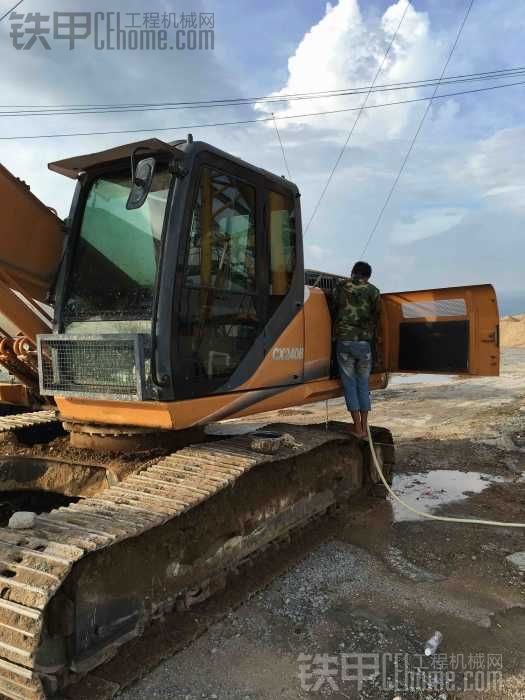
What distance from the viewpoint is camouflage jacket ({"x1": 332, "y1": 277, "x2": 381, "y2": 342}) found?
5156 millimetres

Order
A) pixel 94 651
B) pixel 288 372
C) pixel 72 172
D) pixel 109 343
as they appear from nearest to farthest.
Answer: pixel 94 651, pixel 109 343, pixel 72 172, pixel 288 372

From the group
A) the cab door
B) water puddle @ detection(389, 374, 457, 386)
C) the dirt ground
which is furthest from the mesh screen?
water puddle @ detection(389, 374, 457, 386)

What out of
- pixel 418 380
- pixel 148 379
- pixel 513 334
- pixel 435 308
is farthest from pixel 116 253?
pixel 513 334

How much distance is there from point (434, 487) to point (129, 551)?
4.38m

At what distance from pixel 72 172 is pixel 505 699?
4.22 metres

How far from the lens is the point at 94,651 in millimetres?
2807

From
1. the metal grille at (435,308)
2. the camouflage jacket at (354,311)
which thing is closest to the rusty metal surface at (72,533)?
the camouflage jacket at (354,311)

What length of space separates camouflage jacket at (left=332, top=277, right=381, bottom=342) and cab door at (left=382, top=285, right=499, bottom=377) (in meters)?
0.51

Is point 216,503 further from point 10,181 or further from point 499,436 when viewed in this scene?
point 499,436

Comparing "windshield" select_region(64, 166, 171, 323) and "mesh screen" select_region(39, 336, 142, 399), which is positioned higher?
"windshield" select_region(64, 166, 171, 323)

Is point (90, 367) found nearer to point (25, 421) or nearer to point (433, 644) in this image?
point (25, 421)

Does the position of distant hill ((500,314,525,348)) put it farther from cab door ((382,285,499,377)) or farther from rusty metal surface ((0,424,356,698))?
rusty metal surface ((0,424,356,698))

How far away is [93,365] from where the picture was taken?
368 cm

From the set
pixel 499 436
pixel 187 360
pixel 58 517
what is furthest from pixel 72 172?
pixel 499 436
